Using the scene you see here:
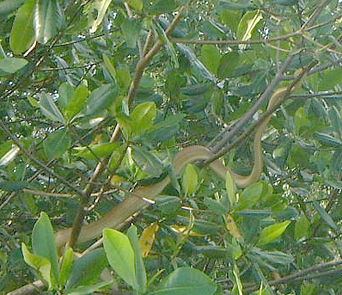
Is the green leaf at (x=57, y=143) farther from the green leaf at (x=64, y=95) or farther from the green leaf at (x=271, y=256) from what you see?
the green leaf at (x=271, y=256)

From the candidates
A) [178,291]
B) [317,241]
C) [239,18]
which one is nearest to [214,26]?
[239,18]

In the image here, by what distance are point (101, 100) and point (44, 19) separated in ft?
0.80

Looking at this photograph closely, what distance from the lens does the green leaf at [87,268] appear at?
5.05ft

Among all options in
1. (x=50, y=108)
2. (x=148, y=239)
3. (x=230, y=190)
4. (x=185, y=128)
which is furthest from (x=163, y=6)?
(x=185, y=128)

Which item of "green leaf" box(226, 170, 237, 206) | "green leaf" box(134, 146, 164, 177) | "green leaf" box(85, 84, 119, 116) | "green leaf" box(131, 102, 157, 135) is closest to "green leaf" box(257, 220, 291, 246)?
"green leaf" box(226, 170, 237, 206)

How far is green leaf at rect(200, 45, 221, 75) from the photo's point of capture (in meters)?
2.79

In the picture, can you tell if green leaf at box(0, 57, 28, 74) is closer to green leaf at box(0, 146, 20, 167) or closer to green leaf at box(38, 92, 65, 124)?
green leaf at box(38, 92, 65, 124)

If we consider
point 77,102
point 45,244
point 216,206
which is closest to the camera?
point 45,244

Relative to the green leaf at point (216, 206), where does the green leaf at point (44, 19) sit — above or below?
above

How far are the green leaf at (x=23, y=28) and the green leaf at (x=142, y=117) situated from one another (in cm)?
30

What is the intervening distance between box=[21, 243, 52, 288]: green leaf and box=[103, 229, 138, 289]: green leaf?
0.13m

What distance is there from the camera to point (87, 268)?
155cm

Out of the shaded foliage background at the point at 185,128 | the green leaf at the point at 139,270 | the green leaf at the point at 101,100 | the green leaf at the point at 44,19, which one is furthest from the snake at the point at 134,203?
the green leaf at the point at 139,270

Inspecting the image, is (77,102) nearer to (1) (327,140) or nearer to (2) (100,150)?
(2) (100,150)
